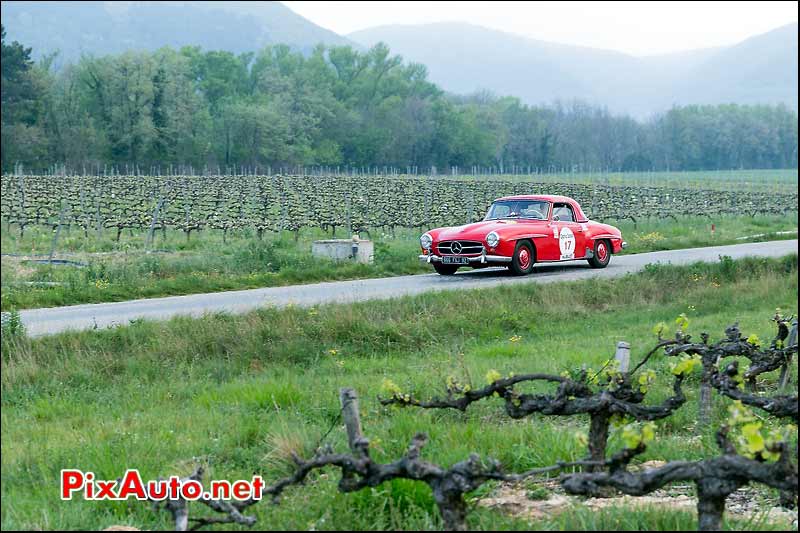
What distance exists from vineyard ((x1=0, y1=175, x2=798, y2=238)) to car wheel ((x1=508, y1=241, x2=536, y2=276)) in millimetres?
11343

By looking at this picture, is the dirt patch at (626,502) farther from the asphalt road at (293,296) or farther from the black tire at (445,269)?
the black tire at (445,269)

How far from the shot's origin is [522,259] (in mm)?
18562

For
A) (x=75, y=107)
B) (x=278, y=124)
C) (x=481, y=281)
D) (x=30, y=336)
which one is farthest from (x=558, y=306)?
(x=278, y=124)

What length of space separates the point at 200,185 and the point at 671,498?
133ft

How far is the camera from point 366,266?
20188 millimetres

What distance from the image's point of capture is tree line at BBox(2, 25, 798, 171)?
60.9m

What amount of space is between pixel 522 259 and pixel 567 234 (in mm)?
1672

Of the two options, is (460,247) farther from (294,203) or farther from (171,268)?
(294,203)

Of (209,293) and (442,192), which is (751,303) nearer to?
(209,293)

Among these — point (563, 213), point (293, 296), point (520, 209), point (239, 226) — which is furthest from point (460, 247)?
point (239, 226)

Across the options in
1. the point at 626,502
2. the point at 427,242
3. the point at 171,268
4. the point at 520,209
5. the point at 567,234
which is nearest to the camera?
the point at 626,502

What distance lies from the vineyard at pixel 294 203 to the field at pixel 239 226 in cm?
11

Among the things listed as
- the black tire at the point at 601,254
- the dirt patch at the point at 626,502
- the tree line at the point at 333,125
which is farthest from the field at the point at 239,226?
the tree line at the point at 333,125

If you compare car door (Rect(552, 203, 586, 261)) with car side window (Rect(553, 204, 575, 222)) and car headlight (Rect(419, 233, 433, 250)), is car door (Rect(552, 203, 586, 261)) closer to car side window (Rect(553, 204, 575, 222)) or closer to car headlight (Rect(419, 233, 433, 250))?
car side window (Rect(553, 204, 575, 222))
